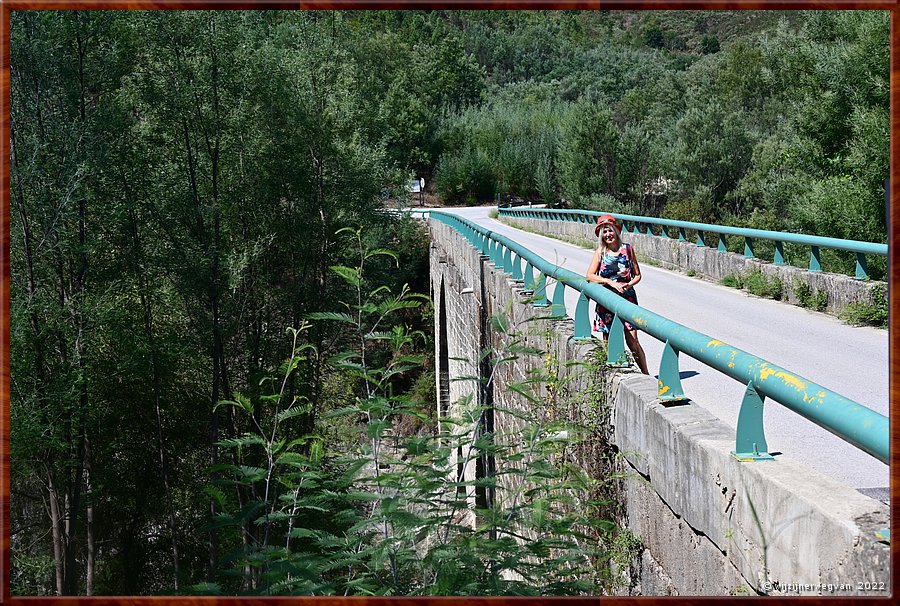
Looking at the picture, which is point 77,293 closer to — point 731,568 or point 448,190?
point 731,568

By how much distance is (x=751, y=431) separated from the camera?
272cm

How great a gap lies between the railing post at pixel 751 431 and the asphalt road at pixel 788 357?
10 cm

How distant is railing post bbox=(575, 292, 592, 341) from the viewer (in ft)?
18.6

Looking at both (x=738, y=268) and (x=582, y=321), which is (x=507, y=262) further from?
(x=582, y=321)

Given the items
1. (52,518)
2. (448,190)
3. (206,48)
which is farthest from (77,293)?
(448,190)

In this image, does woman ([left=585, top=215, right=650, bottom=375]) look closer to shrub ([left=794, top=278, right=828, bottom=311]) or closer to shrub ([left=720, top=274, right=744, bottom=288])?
shrub ([left=794, top=278, right=828, bottom=311])

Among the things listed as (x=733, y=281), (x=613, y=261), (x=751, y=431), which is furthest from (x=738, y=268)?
(x=751, y=431)

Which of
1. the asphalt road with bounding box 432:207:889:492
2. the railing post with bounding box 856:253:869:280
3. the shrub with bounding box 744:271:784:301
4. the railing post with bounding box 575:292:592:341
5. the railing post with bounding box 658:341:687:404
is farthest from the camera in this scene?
the shrub with bounding box 744:271:784:301

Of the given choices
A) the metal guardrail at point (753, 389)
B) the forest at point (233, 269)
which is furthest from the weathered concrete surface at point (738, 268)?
the metal guardrail at point (753, 389)

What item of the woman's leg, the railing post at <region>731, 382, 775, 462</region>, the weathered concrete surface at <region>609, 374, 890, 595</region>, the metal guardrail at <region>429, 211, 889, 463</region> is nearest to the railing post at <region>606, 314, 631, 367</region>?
the metal guardrail at <region>429, 211, 889, 463</region>

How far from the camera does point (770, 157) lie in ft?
98.3

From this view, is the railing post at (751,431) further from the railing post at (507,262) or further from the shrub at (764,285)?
the shrub at (764,285)

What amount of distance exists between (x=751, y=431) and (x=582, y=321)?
3006mm

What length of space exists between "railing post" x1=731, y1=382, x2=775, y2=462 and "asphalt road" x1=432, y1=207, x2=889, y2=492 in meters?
0.10
